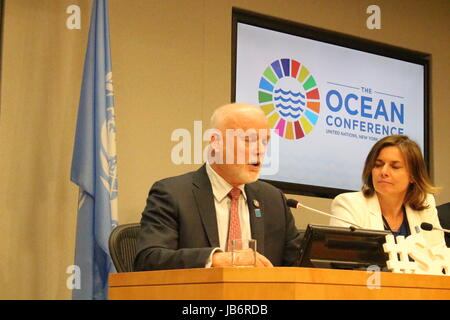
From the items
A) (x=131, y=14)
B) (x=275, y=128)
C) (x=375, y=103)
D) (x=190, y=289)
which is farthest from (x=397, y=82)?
(x=190, y=289)

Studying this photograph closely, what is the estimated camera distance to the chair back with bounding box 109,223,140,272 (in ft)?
11.5

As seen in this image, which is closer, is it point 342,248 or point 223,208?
point 342,248

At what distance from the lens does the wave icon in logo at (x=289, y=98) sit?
5352 millimetres

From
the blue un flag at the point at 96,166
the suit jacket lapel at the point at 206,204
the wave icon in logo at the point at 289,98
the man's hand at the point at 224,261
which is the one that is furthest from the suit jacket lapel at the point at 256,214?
the wave icon in logo at the point at 289,98

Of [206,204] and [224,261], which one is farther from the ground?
[206,204]

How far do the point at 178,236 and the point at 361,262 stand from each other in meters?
0.76

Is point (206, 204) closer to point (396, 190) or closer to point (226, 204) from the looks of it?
point (226, 204)

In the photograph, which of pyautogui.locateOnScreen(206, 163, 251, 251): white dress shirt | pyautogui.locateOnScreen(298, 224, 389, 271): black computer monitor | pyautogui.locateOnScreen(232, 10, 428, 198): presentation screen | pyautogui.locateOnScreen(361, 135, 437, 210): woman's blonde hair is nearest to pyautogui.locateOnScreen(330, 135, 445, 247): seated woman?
pyautogui.locateOnScreen(361, 135, 437, 210): woman's blonde hair

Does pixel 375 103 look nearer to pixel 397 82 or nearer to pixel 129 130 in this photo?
pixel 397 82

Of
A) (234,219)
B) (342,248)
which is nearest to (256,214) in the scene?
(234,219)

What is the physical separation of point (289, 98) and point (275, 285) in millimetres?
3405

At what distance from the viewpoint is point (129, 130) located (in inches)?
187

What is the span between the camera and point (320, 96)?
221 inches

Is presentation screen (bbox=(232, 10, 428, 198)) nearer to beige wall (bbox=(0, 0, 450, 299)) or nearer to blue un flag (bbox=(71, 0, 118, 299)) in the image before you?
beige wall (bbox=(0, 0, 450, 299))
